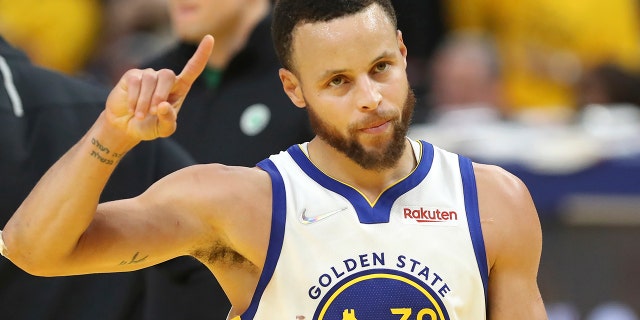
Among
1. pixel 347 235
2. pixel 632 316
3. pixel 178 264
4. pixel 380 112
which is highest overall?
pixel 380 112

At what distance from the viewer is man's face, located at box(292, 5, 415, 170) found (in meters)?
3.33

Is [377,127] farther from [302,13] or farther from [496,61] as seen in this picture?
[496,61]

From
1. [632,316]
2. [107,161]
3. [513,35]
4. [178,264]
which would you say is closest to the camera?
[107,161]

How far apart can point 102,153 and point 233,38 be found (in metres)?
2.63

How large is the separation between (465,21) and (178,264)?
19.9 feet

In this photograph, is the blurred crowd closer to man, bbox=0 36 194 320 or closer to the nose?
man, bbox=0 36 194 320

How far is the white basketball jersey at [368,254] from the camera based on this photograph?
330cm

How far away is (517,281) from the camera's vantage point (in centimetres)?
346

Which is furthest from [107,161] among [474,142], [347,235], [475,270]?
[474,142]

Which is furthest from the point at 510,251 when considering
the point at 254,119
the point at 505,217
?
the point at 254,119

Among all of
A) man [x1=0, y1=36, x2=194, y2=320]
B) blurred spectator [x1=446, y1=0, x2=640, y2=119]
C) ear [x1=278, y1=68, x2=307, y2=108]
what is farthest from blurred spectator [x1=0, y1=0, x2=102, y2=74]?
ear [x1=278, y1=68, x2=307, y2=108]

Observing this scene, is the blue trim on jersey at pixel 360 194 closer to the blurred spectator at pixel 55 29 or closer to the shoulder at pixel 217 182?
the shoulder at pixel 217 182

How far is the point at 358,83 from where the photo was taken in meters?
3.33

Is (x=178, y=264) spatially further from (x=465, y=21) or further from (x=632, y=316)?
(x=465, y=21)
